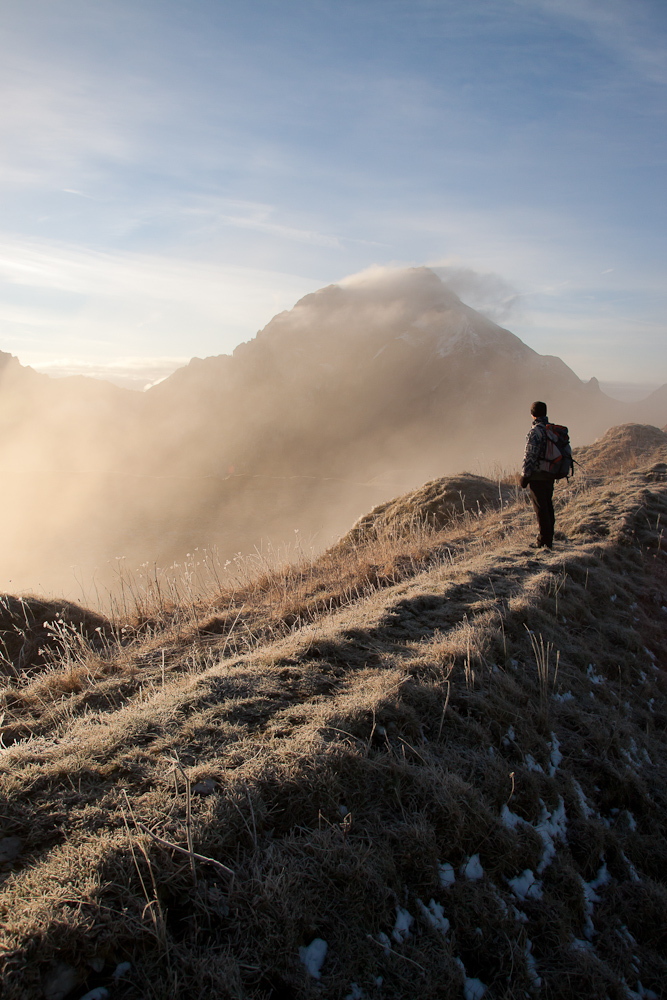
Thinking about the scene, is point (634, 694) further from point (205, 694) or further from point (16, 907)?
point (16, 907)

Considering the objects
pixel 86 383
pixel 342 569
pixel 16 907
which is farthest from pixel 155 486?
pixel 16 907

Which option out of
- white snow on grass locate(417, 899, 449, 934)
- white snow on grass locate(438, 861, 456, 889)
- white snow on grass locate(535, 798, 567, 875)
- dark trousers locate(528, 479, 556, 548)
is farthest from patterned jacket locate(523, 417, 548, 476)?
white snow on grass locate(417, 899, 449, 934)

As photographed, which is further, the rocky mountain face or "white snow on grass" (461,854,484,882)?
the rocky mountain face

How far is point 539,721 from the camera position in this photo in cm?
406

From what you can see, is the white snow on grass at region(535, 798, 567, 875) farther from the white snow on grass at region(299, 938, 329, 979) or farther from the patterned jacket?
the patterned jacket

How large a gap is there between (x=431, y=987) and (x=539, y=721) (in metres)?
2.33

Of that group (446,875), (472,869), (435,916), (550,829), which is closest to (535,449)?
(550,829)

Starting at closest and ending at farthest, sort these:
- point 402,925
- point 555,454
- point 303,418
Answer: point 402,925 → point 555,454 → point 303,418

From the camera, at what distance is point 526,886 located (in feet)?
9.23

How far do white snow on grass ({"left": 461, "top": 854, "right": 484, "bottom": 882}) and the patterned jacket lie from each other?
7.09m

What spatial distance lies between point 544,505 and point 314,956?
26.8 feet

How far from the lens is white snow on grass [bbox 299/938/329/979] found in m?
Answer: 2.09

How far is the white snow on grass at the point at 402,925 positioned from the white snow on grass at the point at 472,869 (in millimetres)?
460

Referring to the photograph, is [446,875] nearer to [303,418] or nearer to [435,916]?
[435,916]
